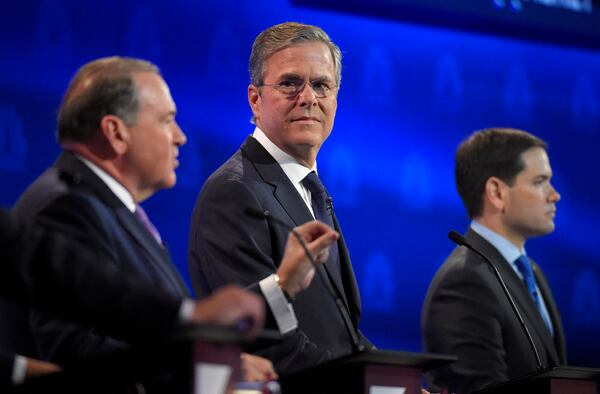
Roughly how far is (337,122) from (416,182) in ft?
1.94

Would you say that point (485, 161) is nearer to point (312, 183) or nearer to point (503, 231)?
point (503, 231)

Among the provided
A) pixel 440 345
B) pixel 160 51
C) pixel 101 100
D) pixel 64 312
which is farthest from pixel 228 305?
pixel 160 51

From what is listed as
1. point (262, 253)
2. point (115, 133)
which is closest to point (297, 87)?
point (262, 253)

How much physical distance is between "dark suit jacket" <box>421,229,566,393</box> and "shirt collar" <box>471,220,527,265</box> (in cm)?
19

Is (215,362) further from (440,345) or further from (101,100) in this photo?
(440,345)

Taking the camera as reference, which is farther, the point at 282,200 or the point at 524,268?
the point at 524,268

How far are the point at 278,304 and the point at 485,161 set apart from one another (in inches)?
79.8

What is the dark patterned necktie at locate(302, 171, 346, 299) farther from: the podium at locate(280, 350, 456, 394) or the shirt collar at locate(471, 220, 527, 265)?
the shirt collar at locate(471, 220, 527, 265)

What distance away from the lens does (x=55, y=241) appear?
7.46 ft

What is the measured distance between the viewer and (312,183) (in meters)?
3.86

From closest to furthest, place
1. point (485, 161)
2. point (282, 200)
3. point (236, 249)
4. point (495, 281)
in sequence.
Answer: point (236, 249) < point (282, 200) < point (495, 281) < point (485, 161)

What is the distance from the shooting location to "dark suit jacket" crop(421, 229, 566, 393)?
4195mm

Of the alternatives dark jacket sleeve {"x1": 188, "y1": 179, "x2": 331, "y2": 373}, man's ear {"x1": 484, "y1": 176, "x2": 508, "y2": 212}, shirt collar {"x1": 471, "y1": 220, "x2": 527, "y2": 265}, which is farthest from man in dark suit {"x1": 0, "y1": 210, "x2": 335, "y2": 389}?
man's ear {"x1": 484, "y1": 176, "x2": 508, "y2": 212}

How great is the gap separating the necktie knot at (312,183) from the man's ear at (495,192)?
1234 mm
